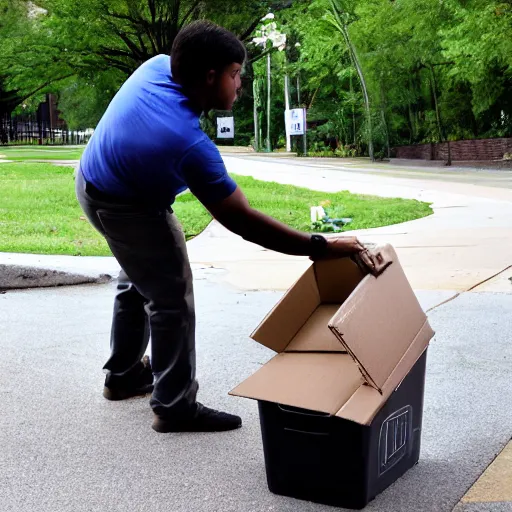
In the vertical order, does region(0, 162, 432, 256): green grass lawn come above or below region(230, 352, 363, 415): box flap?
below

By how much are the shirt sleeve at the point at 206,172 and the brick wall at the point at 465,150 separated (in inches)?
978

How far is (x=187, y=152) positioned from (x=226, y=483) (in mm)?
1283

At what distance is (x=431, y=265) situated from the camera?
8.89 meters

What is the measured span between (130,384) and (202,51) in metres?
1.89

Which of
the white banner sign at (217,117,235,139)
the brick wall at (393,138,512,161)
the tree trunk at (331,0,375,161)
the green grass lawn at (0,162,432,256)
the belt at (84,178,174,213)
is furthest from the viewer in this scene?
the white banner sign at (217,117,235,139)

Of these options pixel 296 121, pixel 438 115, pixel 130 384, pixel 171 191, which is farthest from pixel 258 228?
pixel 296 121

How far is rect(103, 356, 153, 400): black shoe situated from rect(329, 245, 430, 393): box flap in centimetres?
175

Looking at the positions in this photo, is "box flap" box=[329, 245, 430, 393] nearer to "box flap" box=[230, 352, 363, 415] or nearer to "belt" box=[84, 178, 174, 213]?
"box flap" box=[230, 352, 363, 415]

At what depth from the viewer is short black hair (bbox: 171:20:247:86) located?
359cm

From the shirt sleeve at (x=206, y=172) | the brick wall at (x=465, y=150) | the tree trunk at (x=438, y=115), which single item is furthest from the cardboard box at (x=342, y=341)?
the tree trunk at (x=438, y=115)

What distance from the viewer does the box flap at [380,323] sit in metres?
3.03

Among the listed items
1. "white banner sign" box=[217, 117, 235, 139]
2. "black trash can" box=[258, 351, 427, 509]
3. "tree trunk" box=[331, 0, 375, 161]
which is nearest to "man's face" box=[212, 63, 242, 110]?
"black trash can" box=[258, 351, 427, 509]

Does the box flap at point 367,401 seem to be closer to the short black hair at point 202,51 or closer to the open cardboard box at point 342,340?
the open cardboard box at point 342,340

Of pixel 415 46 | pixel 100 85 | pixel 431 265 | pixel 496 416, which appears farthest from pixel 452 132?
pixel 496 416
